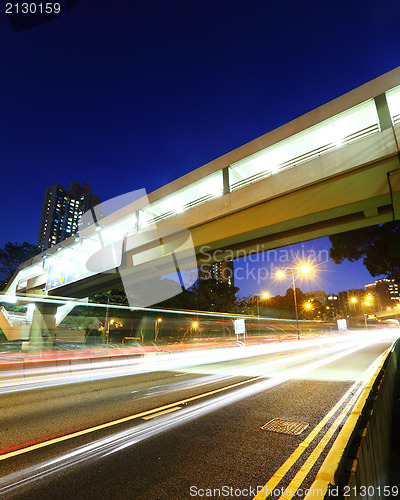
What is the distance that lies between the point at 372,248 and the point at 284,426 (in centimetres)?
1935

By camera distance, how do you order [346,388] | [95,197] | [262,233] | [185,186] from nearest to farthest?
[346,388] → [262,233] → [185,186] → [95,197]

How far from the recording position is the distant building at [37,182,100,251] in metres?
148

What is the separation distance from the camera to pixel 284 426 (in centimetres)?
550

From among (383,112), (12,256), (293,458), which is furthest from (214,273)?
(293,458)

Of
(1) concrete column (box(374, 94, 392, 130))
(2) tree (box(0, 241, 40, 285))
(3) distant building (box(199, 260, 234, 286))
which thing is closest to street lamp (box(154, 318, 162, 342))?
(3) distant building (box(199, 260, 234, 286))

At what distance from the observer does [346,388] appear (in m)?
8.91

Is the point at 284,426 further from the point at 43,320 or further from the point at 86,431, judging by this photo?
the point at 43,320

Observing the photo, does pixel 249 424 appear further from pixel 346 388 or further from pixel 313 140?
pixel 313 140

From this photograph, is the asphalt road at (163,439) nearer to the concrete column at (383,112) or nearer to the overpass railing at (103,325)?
the concrete column at (383,112)

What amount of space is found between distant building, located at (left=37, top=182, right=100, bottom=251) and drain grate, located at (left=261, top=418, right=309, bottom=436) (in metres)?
157

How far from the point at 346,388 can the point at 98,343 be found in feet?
69.0

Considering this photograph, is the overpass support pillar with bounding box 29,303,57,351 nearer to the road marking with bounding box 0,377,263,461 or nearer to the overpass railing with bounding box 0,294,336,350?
the overpass railing with bounding box 0,294,336,350

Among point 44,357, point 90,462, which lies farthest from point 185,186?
point 44,357

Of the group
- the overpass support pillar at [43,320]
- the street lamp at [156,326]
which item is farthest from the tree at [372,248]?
the overpass support pillar at [43,320]
